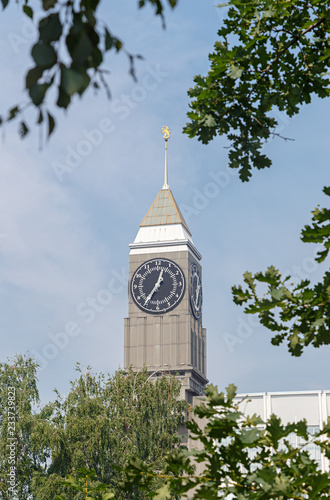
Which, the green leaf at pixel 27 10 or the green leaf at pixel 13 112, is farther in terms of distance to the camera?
the green leaf at pixel 27 10

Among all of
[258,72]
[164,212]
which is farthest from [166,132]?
[258,72]

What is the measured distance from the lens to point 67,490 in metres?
41.4

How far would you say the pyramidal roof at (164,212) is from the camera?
81.9m

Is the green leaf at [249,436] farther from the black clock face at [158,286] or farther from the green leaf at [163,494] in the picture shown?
the black clock face at [158,286]

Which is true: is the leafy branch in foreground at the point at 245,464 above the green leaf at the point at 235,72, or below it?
below

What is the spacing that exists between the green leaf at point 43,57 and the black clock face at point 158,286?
7338 centimetres

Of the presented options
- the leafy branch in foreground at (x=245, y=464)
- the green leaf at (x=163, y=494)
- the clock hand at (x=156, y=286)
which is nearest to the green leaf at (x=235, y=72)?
the leafy branch in foreground at (x=245, y=464)

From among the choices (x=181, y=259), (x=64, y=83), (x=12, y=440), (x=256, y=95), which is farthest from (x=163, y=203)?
(x=64, y=83)

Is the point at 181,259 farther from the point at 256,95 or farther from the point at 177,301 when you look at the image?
the point at 256,95

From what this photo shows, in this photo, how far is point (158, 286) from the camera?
252 feet

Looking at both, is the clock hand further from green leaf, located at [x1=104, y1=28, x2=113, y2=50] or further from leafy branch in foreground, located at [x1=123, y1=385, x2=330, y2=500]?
green leaf, located at [x1=104, y1=28, x2=113, y2=50]

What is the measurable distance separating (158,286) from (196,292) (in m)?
4.54

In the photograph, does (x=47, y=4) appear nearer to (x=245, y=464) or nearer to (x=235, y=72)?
(x=245, y=464)

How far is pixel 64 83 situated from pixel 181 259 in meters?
74.4
